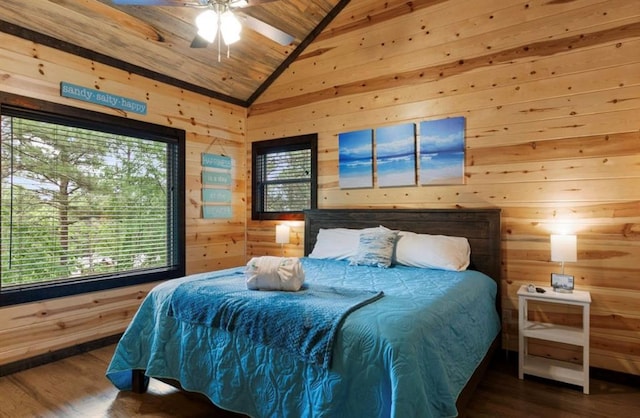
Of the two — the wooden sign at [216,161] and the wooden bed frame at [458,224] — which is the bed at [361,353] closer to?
the wooden bed frame at [458,224]

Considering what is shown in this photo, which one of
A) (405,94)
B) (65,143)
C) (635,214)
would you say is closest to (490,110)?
(405,94)

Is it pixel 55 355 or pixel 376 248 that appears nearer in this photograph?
pixel 55 355

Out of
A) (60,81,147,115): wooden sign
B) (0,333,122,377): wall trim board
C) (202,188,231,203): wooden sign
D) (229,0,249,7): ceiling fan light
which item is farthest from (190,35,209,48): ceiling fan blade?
(0,333,122,377): wall trim board

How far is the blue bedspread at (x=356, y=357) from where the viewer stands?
1488 mm

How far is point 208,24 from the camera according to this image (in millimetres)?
2330

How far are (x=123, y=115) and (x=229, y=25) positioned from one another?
178cm

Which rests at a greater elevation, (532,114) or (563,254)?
(532,114)

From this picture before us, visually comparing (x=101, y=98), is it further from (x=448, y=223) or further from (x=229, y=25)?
(x=448, y=223)

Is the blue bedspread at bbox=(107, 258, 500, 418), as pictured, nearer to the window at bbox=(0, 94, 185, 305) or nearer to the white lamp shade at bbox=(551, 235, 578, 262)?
the white lamp shade at bbox=(551, 235, 578, 262)

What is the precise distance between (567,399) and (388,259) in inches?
59.1

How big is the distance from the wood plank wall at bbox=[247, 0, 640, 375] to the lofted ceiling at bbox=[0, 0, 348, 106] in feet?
2.48

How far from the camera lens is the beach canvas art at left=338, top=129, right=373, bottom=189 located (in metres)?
3.80

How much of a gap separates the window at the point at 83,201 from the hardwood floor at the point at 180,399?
2.42ft

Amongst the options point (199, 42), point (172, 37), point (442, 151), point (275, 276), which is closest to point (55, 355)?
point (275, 276)
